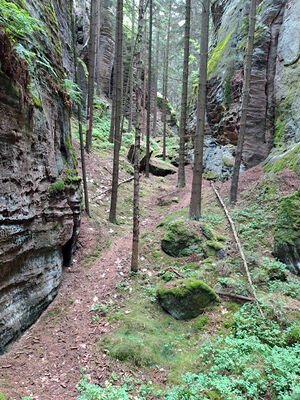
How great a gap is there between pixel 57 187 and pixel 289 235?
6288 mm

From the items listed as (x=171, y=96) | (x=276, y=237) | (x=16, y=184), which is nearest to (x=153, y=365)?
(x=16, y=184)

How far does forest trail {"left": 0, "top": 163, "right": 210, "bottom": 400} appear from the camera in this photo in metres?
3.88

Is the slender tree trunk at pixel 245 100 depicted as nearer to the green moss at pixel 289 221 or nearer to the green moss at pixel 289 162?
the green moss at pixel 289 162

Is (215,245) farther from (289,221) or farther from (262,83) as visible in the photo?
(262,83)

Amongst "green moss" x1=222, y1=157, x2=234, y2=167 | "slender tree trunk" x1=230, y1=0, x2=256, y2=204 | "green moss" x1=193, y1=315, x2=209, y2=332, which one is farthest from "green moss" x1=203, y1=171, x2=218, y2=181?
"green moss" x1=193, y1=315, x2=209, y2=332

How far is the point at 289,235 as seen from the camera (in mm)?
6602

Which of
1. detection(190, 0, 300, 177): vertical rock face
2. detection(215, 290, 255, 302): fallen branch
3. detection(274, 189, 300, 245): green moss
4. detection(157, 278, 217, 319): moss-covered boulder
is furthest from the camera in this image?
detection(190, 0, 300, 177): vertical rock face

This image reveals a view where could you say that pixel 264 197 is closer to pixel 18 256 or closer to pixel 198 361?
pixel 198 361

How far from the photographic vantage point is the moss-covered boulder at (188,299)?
5.58 m

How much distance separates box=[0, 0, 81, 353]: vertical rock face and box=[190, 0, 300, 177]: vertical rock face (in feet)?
34.1

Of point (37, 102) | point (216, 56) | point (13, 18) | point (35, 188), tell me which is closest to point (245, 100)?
point (37, 102)

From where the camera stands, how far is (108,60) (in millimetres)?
28156

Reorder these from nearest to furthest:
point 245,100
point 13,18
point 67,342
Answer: point 13,18 < point 67,342 < point 245,100

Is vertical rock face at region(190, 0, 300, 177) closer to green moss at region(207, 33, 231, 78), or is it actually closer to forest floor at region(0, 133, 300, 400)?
green moss at region(207, 33, 231, 78)
